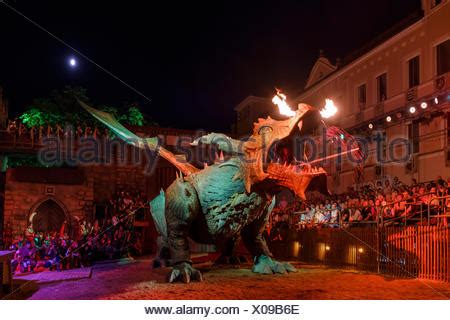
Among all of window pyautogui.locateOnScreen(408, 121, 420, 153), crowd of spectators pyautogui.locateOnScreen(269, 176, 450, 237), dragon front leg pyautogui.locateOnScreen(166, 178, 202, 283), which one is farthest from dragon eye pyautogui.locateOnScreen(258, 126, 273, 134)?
window pyautogui.locateOnScreen(408, 121, 420, 153)

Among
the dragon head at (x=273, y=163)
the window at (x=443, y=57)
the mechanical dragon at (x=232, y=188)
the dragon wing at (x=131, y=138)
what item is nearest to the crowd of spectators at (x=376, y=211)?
the mechanical dragon at (x=232, y=188)

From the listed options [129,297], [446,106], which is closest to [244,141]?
[129,297]

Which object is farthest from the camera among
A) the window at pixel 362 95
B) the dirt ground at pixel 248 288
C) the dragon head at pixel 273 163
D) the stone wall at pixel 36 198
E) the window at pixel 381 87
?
the window at pixel 362 95

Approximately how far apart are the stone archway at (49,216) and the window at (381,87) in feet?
55.9

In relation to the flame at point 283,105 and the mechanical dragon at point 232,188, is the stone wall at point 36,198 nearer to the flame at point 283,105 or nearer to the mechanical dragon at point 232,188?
the mechanical dragon at point 232,188

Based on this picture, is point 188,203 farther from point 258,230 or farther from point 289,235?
point 289,235

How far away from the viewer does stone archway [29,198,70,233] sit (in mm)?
20141

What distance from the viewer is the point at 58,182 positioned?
66.2 feet

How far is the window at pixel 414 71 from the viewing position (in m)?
21.7

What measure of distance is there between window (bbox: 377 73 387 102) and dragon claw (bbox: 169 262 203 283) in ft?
64.3

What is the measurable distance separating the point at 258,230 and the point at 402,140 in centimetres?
1522

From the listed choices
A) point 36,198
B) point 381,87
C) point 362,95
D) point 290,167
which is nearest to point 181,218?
point 290,167

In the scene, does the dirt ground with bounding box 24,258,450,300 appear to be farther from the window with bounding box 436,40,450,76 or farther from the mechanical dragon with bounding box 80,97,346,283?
the window with bounding box 436,40,450,76

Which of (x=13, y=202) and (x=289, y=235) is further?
(x=13, y=202)
